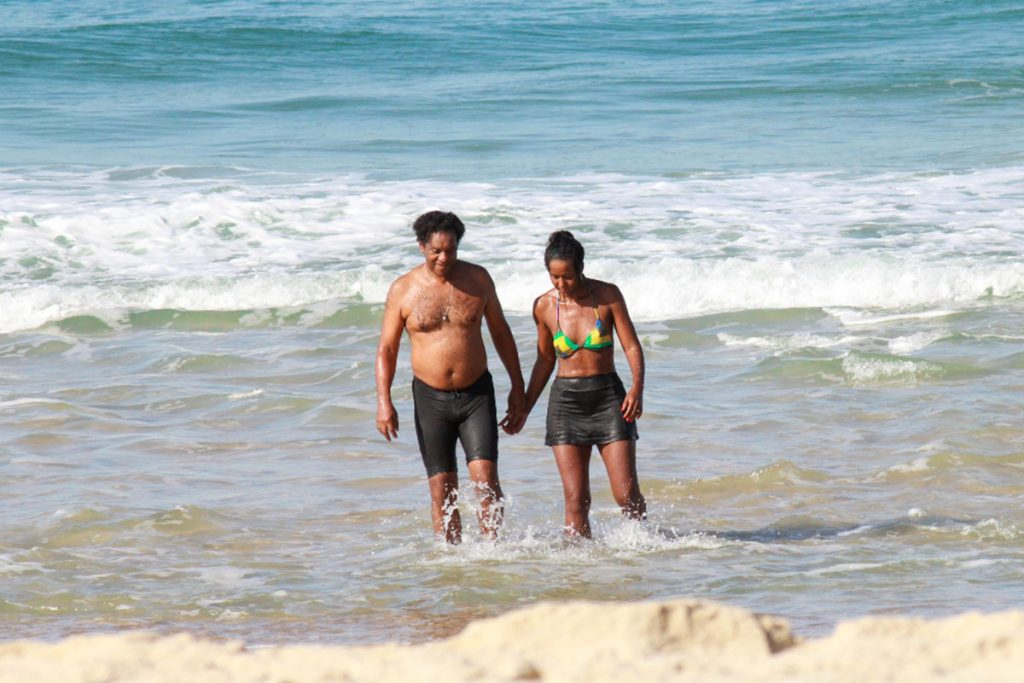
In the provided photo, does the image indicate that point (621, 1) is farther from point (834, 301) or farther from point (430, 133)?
point (834, 301)

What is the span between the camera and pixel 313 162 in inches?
747

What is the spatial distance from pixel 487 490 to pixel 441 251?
3.44 feet

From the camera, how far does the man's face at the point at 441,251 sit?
20.2ft

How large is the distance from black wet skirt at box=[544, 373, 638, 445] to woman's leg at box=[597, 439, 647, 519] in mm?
34

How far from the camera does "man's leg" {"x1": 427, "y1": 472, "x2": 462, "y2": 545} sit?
6.42 meters

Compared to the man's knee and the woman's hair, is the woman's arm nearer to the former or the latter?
the woman's hair

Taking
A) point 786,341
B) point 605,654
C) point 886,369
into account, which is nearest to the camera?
point 605,654

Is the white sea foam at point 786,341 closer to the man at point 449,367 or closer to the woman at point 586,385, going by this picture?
the woman at point 586,385

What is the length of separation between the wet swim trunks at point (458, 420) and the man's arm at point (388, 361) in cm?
14

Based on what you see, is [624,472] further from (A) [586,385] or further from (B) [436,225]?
(B) [436,225]

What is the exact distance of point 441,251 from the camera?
617cm

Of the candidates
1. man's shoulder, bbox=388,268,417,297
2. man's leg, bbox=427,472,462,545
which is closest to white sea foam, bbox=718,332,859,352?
man's leg, bbox=427,472,462,545

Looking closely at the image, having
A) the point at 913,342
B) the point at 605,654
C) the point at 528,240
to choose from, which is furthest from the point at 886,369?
the point at 605,654

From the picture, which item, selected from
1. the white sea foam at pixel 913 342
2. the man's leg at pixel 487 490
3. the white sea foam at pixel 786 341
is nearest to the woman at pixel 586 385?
the man's leg at pixel 487 490
